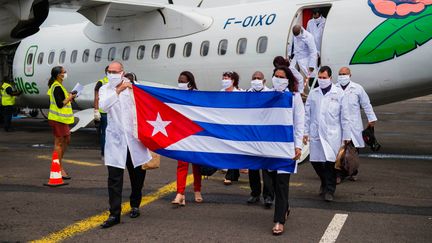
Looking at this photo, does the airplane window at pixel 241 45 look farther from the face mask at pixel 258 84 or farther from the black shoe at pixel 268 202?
the black shoe at pixel 268 202

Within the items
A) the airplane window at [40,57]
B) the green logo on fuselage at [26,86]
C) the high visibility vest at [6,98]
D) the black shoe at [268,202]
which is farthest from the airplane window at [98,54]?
the black shoe at [268,202]

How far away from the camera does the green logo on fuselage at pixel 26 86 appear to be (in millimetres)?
17234

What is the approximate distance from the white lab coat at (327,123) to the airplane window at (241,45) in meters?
4.99

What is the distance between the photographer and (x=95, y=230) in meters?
5.99

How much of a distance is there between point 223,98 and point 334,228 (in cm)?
212

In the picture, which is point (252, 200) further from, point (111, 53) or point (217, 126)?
point (111, 53)

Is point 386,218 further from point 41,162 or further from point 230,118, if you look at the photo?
point 41,162

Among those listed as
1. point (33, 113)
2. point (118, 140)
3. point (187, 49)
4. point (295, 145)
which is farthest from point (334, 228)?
point (33, 113)

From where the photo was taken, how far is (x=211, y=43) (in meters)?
12.9

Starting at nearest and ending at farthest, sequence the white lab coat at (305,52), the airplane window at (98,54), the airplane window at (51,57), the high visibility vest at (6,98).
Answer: the white lab coat at (305,52)
the airplane window at (98,54)
the airplane window at (51,57)
the high visibility vest at (6,98)

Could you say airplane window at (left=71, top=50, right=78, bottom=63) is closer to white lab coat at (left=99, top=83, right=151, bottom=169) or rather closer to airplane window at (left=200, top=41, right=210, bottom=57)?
airplane window at (left=200, top=41, right=210, bottom=57)

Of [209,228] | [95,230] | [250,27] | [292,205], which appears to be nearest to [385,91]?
[250,27]

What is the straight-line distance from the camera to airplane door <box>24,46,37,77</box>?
17.3 m

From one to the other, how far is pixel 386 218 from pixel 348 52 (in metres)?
5.06
